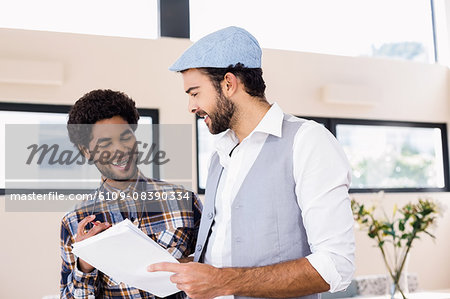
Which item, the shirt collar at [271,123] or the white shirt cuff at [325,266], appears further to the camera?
the shirt collar at [271,123]

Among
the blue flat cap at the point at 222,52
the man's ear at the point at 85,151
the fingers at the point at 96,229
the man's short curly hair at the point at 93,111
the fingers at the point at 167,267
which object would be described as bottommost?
the fingers at the point at 167,267

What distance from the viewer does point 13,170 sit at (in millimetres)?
3471

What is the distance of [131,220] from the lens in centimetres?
145

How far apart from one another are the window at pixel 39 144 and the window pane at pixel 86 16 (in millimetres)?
624

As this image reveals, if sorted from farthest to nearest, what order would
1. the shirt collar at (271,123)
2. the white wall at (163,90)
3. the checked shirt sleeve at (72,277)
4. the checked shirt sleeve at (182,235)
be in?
the white wall at (163,90)
the checked shirt sleeve at (182,235)
the checked shirt sleeve at (72,277)
the shirt collar at (271,123)

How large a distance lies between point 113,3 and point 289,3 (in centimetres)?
151

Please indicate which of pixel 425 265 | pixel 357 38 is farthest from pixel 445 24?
pixel 425 265

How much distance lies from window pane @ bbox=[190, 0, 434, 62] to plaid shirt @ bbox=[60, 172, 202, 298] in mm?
2801

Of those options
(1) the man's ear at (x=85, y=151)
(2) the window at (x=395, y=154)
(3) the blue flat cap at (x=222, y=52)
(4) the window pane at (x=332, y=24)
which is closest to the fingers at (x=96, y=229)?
(1) the man's ear at (x=85, y=151)

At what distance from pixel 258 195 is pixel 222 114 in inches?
9.0

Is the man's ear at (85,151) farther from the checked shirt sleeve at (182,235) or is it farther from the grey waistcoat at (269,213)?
the grey waistcoat at (269,213)

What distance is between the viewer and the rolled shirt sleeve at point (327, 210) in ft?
3.39

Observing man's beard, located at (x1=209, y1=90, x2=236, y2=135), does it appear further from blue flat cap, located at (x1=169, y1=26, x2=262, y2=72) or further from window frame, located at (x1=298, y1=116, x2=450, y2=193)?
window frame, located at (x1=298, y1=116, x2=450, y2=193)


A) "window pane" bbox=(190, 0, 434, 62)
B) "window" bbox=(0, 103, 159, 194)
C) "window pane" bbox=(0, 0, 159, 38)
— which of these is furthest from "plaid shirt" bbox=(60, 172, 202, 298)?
"window pane" bbox=(190, 0, 434, 62)
